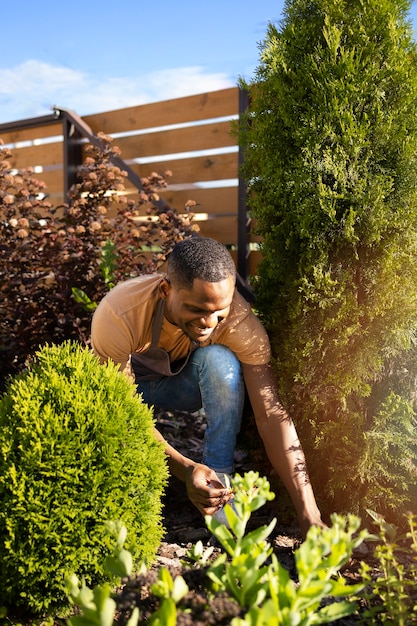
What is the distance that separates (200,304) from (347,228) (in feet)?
2.40

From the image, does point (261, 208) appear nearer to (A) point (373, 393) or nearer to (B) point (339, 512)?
(A) point (373, 393)

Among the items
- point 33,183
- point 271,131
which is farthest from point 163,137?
point 271,131

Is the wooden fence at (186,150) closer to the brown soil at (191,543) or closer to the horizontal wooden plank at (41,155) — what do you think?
the horizontal wooden plank at (41,155)


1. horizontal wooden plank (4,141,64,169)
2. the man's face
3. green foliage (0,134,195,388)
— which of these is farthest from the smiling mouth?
horizontal wooden plank (4,141,64,169)

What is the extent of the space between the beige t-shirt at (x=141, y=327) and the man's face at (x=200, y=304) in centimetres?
18

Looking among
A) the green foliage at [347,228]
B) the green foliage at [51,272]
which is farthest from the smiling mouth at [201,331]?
the green foliage at [51,272]

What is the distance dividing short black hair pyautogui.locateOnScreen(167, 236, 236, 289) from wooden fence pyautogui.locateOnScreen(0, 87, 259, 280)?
96.6 inches

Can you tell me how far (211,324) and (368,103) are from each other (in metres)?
1.25

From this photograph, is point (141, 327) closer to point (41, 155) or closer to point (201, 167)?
point (201, 167)

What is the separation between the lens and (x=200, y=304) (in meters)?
2.69

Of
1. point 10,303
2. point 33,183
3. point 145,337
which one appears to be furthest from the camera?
point 33,183

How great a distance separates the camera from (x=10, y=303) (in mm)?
4430

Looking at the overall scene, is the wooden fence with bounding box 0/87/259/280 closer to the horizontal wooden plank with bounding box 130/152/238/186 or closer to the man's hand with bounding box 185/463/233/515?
the horizontal wooden plank with bounding box 130/152/238/186

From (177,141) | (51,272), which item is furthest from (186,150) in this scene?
(51,272)
